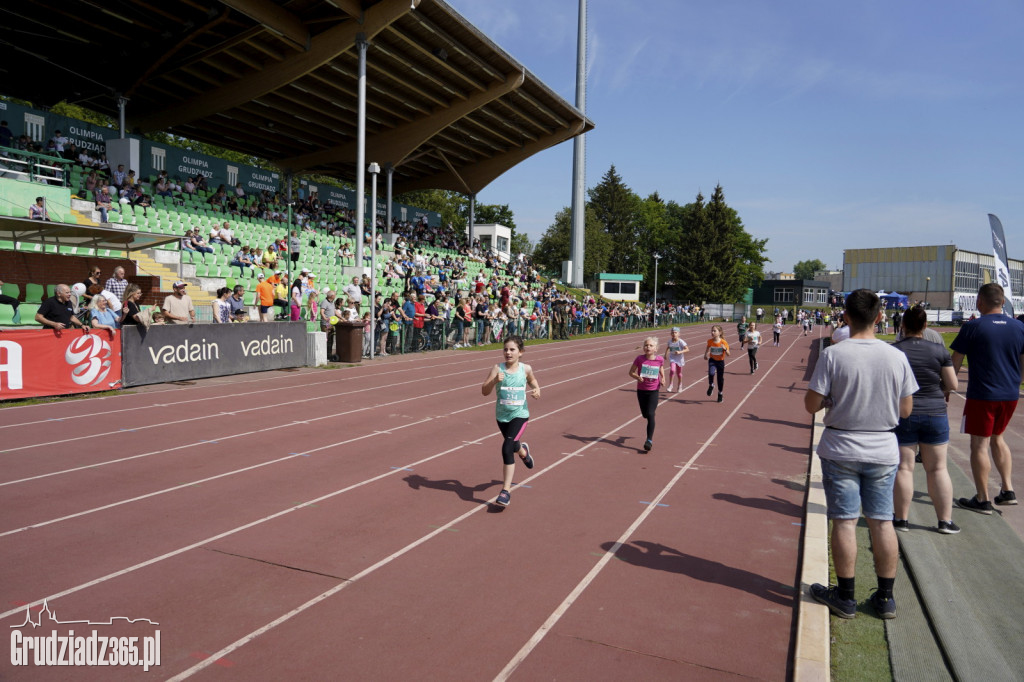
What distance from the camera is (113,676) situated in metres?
3.63

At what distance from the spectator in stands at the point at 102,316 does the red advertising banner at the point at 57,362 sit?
12 cm

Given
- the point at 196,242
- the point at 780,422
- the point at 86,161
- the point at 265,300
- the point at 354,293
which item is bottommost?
the point at 780,422

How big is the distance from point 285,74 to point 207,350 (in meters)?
17.9

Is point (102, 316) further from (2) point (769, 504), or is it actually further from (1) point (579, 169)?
(1) point (579, 169)

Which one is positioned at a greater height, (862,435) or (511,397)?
(862,435)

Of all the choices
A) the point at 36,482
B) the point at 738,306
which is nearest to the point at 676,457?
the point at 36,482

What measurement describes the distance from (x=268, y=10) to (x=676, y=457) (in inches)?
936

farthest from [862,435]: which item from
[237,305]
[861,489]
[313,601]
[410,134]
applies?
[410,134]

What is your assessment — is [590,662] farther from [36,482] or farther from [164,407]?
[164,407]

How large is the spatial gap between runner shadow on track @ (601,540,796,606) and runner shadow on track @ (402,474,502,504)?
1.88 metres

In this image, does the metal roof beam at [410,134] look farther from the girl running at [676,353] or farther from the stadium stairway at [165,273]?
the girl running at [676,353]

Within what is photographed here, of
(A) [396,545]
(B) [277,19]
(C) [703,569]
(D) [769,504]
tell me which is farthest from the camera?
(B) [277,19]

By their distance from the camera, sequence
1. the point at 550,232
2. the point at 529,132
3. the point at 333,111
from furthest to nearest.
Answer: the point at 550,232, the point at 529,132, the point at 333,111

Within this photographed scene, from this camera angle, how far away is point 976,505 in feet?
21.4
